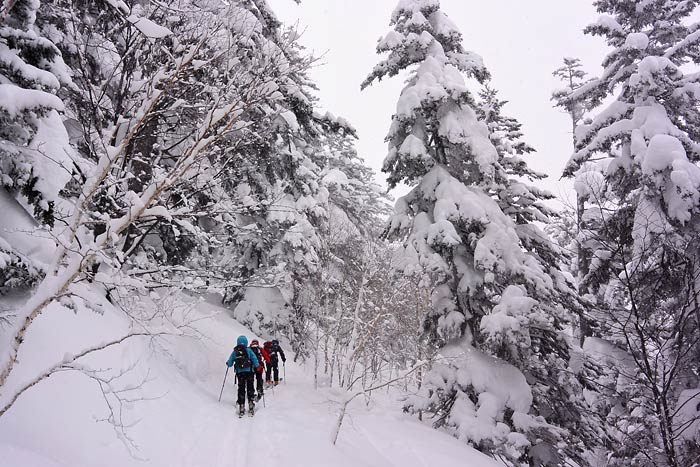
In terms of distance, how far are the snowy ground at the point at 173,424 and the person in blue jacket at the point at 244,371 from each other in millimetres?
388

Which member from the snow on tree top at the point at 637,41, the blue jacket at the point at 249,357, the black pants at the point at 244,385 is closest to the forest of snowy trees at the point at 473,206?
the snow on tree top at the point at 637,41

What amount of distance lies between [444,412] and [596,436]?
3.76 meters

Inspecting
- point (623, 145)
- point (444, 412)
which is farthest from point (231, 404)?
point (623, 145)

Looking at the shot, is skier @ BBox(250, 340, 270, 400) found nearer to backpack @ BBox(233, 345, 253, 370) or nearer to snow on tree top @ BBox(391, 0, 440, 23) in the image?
backpack @ BBox(233, 345, 253, 370)

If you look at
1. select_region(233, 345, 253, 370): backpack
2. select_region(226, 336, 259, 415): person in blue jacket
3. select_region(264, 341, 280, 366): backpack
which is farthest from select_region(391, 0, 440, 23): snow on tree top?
select_region(264, 341, 280, 366): backpack

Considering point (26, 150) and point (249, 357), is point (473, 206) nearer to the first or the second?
point (249, 357)

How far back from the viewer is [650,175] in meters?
9.91

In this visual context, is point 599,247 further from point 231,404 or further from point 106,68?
point 106,68

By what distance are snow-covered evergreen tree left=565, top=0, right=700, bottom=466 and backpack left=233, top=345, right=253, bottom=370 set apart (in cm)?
821

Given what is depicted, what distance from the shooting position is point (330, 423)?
9477 mm

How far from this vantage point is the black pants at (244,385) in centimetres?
937

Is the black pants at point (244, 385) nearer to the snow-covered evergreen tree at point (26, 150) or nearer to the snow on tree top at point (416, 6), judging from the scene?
the snow-covered evergreen tree at point (26, 150)

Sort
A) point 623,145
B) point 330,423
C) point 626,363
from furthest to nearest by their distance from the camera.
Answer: point 626,363
point 623,145
point 330,423

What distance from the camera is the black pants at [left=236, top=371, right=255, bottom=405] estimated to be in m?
9.37
